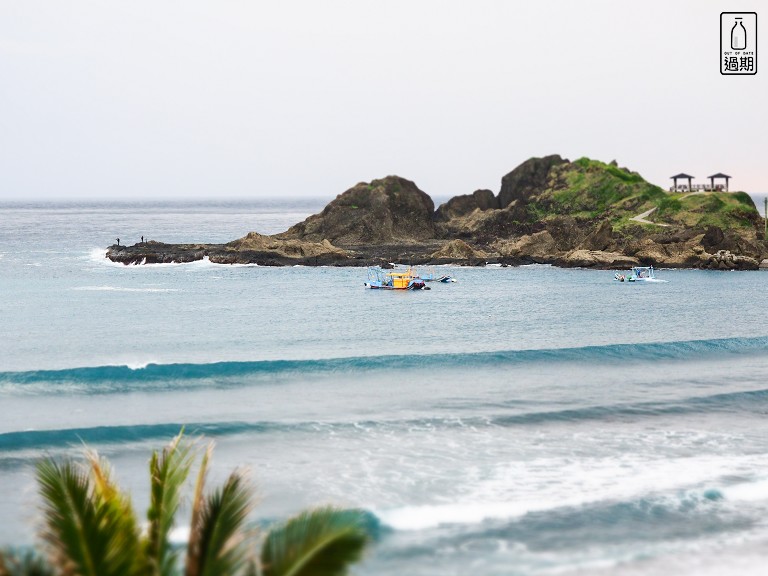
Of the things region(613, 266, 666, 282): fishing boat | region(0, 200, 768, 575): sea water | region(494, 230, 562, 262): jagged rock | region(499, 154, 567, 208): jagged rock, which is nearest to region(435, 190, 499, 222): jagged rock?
region(499, 154, 567, 208): jagged rock

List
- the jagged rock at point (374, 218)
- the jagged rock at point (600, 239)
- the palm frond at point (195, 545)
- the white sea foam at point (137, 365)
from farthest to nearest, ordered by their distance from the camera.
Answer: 1. the jagged rock at point (374, 218)
2. the jagged rock at point (600, 239)
3. the white sea foam at point (137, 365)
4. the palm frond at point (195, 545)

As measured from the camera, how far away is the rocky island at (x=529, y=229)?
299ft

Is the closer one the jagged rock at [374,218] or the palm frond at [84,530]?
the palm frond at [84,530]

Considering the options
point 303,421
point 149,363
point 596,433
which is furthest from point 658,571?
point 149,363

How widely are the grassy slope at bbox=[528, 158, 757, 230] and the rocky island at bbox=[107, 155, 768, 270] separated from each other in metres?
0.16

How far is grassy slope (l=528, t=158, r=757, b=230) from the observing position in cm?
10206

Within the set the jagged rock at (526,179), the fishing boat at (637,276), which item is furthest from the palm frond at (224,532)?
the jagged rock at (526,179)

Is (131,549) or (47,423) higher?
(131,549)

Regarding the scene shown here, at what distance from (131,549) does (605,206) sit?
366ft

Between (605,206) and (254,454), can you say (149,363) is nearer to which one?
(254,454)

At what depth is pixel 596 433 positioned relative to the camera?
85.8ft

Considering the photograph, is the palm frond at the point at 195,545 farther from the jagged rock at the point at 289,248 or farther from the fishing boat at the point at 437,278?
the jagged rock at the point at 289,248

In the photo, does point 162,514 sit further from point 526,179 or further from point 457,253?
point 526,179

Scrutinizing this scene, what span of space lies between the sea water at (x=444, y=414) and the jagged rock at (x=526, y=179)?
69.6 metres
